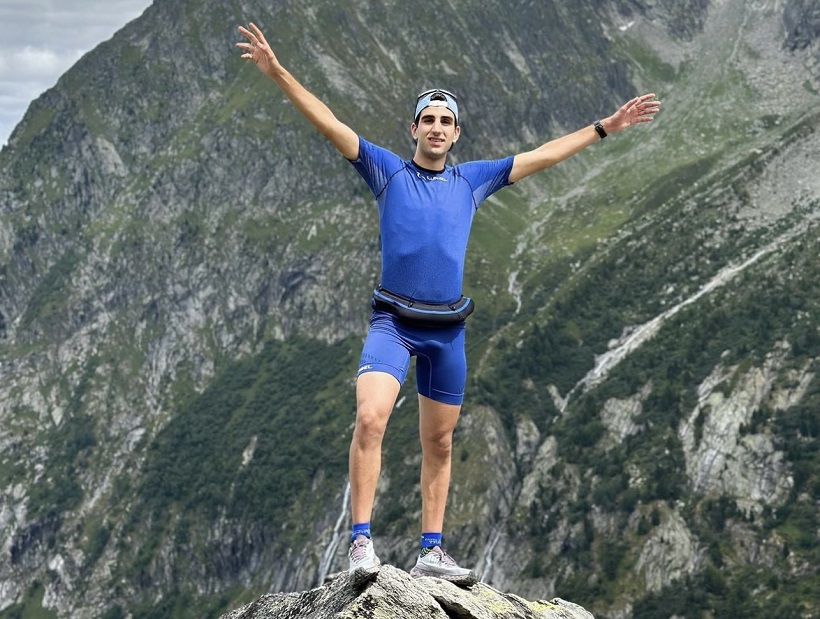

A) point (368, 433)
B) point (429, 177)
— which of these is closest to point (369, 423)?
point (368, 433)

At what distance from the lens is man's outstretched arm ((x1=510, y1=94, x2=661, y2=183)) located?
20.5 m

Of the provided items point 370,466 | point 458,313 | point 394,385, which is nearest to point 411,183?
point 458,313

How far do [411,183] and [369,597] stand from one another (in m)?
7.08

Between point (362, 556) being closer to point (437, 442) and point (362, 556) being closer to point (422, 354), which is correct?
point (437, 442)

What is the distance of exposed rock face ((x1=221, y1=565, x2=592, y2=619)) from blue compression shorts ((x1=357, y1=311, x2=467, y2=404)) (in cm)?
319

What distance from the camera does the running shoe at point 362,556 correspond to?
56.4ft

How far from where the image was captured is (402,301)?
62.2 feet

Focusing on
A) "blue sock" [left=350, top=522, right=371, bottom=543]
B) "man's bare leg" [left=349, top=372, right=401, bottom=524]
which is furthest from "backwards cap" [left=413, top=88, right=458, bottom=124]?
"blue sock" [left=350, top=522, right=371, bottom=543]

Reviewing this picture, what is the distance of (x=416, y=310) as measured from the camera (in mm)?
18828

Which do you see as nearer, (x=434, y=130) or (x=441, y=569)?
(x=434, y=130)

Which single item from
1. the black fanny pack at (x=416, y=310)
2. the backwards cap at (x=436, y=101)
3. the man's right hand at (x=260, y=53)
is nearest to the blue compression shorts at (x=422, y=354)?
the black fanny pack at (x=416, y=310)

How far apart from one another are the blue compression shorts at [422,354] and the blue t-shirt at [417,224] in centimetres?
59

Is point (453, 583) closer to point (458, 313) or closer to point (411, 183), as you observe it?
point (458, 313)

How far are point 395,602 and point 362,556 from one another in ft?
5.00
